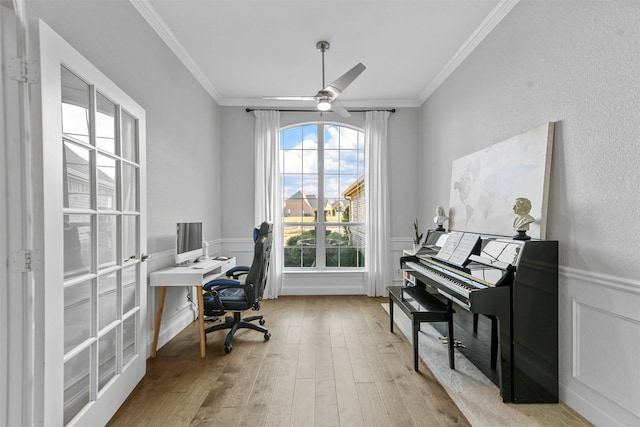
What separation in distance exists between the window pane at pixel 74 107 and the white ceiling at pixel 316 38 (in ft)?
4.19

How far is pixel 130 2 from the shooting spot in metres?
2.51

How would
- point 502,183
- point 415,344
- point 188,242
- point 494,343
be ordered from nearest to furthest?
point 494,343
point 415,344
point 502,183
point 188,242

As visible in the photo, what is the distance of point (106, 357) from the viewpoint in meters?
1.96

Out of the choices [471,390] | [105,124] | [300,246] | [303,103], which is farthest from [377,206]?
[105,124]

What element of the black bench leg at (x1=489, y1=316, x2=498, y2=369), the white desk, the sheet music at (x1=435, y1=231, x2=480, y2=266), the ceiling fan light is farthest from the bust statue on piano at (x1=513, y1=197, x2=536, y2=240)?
the white desk

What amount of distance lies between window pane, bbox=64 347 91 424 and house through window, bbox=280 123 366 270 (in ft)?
11.4

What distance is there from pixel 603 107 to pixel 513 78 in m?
0.94

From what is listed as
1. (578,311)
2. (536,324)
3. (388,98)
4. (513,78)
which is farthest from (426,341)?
(388,98)

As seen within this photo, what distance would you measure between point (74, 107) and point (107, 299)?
1.07 metres

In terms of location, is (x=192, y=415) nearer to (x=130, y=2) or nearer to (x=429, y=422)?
(x=429, y=422)

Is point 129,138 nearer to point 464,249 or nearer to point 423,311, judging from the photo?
point 423,311

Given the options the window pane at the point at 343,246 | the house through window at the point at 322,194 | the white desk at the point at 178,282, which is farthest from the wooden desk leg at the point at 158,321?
the window pane at the point at 343,246

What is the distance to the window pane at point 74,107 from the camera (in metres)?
1.63

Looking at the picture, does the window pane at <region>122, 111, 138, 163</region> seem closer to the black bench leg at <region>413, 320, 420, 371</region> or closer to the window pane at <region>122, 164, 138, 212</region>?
the window pane at <region>122, 164, 138, 212</region>
